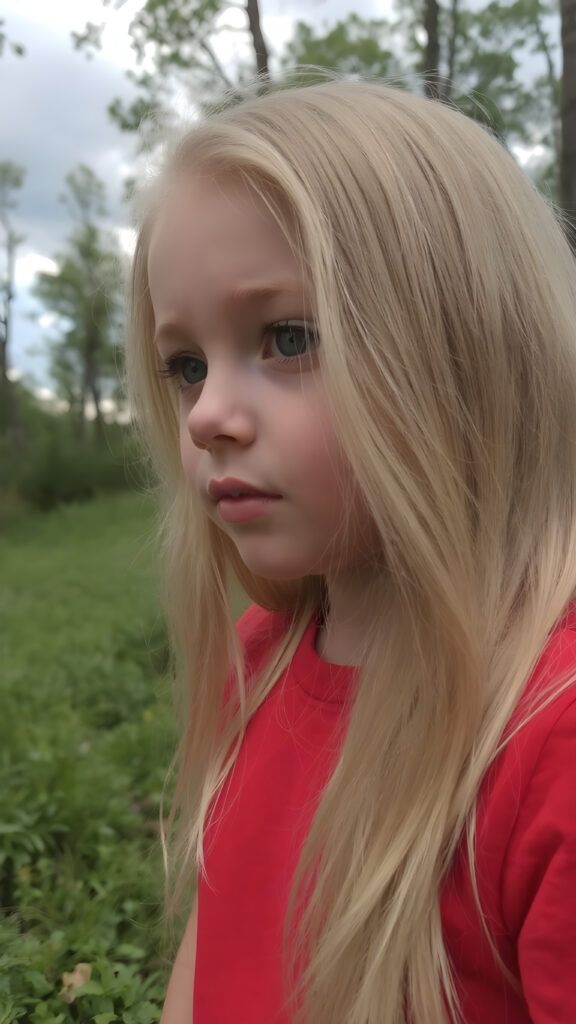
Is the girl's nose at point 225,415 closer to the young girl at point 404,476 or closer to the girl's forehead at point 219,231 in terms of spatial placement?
the young girl at point 404,476

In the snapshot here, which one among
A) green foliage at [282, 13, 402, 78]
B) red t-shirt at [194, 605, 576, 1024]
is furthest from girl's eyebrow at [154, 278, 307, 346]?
green foliage at [282, 13, 402, 78]

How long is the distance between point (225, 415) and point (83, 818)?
6.89 feet

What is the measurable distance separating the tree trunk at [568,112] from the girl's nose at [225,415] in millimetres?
1866

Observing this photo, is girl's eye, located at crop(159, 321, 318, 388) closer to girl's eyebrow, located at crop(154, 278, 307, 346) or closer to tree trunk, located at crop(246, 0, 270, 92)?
girl's eyebrow, located at crop(154, 278, 307, 346)

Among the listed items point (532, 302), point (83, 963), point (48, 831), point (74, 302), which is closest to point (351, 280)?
point (532, 302)

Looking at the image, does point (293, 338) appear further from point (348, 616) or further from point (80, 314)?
point (80, 314)

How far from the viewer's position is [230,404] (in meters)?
1.07

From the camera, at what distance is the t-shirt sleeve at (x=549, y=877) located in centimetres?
89

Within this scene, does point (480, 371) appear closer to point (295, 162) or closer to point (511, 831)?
point (295, 162)

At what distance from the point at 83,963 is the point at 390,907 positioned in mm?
1275

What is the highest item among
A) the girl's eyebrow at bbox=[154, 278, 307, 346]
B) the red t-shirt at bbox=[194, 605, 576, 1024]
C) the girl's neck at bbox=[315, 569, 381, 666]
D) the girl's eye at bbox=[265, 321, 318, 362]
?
the girl's eyebrow at bbox=[154, 278, 307, 346]

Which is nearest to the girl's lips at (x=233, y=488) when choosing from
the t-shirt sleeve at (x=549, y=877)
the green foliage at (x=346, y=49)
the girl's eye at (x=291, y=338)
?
the girl's eye at (x=291, y=338)

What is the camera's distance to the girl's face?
1046 millimetres

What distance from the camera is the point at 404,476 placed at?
1.03m
